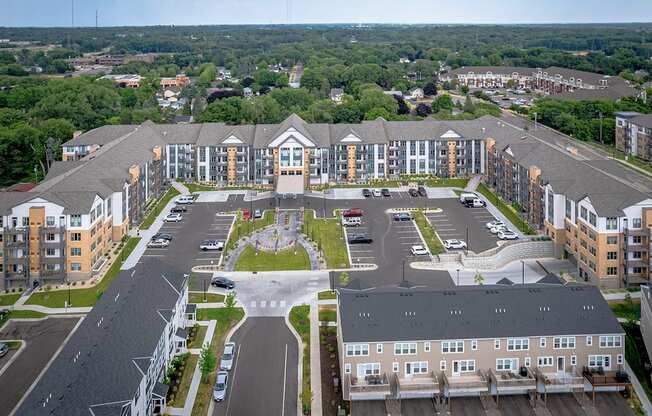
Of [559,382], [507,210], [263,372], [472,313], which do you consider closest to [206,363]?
[263,372]

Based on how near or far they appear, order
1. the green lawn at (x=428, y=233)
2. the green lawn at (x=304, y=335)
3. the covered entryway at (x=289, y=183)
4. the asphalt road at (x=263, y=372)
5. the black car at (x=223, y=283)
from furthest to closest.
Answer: the covered entryway at (x=289, y=183) → the green lawn at (x=428, y=233) → the black car at (x=223, y=283) → the green lawn at (x=304, y=335) → the asphalt road at (x=263, y=372)

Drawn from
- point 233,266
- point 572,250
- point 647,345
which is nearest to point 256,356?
point 233,266

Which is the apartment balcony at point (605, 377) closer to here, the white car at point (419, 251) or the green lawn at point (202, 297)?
the white car at point (419, 251)

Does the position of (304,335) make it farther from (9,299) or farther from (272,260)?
(9,299)

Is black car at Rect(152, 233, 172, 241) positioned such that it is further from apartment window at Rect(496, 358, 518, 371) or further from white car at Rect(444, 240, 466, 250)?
apartment window at Rect(496, 358, 518, 371)

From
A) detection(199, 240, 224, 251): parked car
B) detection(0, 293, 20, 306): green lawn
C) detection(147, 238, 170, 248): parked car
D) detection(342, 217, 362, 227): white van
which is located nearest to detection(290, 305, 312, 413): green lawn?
detection(199, 240, 224, 251): parked car

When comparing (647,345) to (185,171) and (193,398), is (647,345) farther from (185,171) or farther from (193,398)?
(185,171)

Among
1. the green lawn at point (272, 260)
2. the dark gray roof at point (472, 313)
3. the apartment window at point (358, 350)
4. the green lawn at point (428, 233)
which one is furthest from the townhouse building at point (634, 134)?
the apartment window at point (358, 350)
